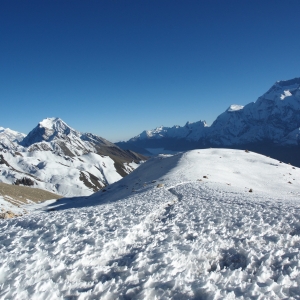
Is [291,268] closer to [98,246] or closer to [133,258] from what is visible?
[133,258]

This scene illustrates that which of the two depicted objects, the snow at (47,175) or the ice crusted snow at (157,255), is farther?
the snow at (47,175)

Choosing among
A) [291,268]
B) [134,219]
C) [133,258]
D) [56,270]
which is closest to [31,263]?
[56,270]

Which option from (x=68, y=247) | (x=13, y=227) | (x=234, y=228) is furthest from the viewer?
(x=13, y=227)

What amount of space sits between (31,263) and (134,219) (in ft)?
24.0

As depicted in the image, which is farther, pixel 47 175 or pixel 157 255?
pixel 47 175

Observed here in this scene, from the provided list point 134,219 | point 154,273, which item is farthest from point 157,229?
point 154,273

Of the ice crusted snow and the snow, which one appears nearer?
the ice crusted snow

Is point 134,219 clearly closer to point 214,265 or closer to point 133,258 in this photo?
point 133,258

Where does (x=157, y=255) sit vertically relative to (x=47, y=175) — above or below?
above

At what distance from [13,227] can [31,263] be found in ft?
20.5

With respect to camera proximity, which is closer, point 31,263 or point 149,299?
point 149,299

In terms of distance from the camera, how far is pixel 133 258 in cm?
998

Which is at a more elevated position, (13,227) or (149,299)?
(13,227)

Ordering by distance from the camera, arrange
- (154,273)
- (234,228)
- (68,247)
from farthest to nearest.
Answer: (234,228) < (68,247) < (154,273)
